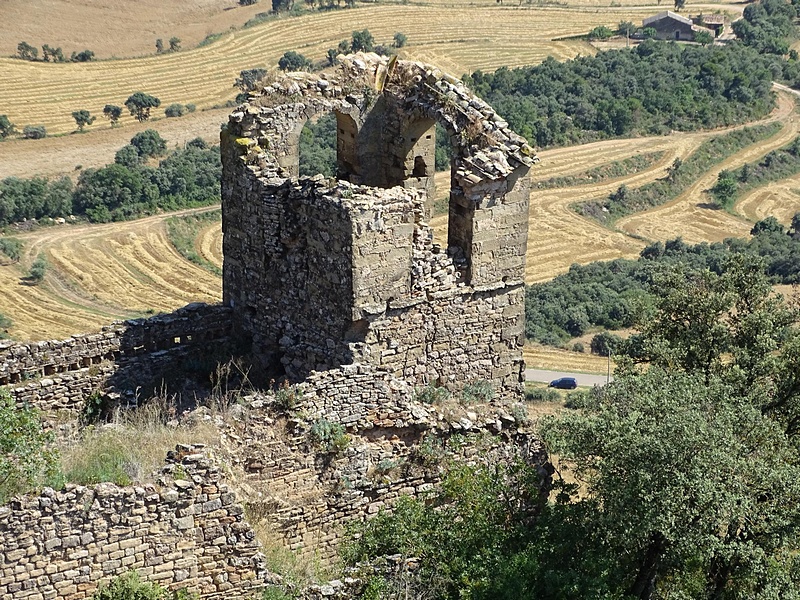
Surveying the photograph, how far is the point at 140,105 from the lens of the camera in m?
82.8

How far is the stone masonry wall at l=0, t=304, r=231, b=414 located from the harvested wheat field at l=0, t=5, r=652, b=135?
62.1m

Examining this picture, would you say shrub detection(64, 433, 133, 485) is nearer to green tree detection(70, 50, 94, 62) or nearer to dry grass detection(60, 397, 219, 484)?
dry grass detection(60, 397, 219, 484)

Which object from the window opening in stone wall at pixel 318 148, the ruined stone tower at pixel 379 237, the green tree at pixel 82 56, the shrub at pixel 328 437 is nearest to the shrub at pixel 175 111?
the green tree at pixel 82 56

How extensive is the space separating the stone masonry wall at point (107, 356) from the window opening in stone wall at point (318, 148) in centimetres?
2922

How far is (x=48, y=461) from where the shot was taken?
13.8m

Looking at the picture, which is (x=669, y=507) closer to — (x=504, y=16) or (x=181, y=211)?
(x=181, y=211)

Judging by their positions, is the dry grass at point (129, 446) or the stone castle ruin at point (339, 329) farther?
the stone castle ruin at point (339, 329)

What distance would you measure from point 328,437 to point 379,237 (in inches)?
119

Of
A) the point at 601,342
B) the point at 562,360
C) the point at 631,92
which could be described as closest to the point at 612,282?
the point at 601,342

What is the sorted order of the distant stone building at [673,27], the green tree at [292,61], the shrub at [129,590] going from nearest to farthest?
the shrub at [129,590]
the green tree at [292,61]
the distant stone building at [673,27]

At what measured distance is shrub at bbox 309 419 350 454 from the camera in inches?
633

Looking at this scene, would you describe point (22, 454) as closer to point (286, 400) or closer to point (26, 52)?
point (286, 400)

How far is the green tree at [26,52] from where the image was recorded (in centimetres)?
9138

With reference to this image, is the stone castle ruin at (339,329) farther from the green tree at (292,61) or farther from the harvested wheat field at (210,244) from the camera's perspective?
the green tree at (292,61)
